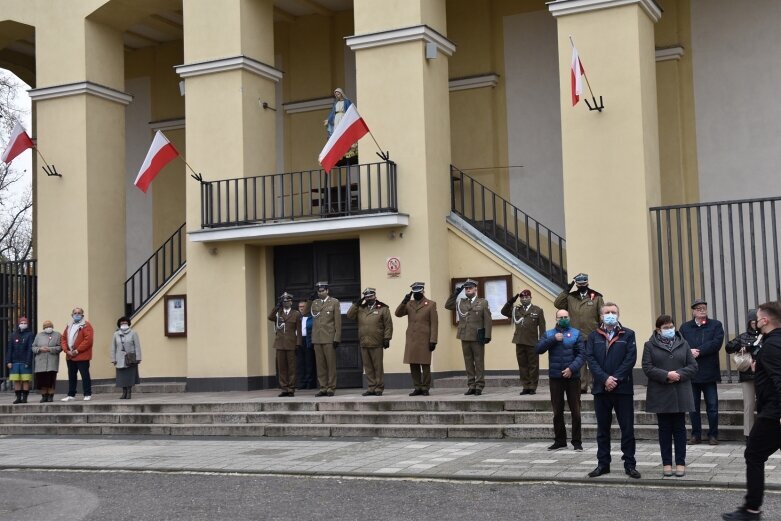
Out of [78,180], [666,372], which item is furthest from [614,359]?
[78,180]

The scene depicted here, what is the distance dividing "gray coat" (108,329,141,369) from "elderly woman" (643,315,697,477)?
11.2 m

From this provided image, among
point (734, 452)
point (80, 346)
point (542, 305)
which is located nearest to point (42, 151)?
point (80, 346)

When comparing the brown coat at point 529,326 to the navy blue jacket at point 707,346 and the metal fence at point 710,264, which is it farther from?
the navy blue jacket at point 707,346

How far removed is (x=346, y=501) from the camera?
31.5 ft

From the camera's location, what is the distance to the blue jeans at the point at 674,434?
9.99 m

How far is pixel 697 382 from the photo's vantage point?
11984mm

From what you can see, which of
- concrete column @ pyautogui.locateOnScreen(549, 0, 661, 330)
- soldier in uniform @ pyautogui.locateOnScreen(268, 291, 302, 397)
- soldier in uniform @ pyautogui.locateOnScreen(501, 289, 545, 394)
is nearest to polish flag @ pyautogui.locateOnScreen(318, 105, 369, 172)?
soldier in uniform @ pyautogui.locateOnScreen(268, 291, 302, 397)

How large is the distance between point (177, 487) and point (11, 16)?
14.8 m

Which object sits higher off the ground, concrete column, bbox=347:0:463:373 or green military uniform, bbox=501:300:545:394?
concrete column, bbox=347:0:463:373

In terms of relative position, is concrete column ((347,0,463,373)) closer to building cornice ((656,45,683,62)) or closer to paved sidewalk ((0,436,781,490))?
building cornice ((656,45,683,62))

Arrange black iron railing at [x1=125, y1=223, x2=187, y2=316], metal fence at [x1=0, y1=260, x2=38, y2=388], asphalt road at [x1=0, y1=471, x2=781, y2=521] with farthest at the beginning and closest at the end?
metal fence at [x1=0, y1=260, x2=38, y2=388] → black iron railing at [x1=125, y1=223, x2=187, y2=316] → asphalt road at [x1=0, y1=471, x2=781, y2=521]

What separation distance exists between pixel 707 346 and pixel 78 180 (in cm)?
1385

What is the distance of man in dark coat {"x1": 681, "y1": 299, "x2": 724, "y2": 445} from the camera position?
1197 cm

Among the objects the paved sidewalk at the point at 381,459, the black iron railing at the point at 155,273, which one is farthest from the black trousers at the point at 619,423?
the black iron railing at the point at 155,273
